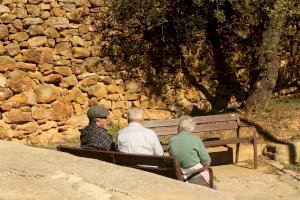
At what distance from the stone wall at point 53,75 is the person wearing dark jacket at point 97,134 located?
3971 millimetres

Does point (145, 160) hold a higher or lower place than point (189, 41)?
lower

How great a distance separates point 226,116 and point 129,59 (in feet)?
8.97

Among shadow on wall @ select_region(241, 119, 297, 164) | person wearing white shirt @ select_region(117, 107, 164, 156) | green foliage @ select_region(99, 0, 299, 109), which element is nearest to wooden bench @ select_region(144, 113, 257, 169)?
shadow on wall @ select_region(241, 119, 297, 164)

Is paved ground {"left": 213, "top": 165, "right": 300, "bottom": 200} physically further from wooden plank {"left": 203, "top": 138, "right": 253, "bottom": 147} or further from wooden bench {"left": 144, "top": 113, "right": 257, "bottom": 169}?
wooden plank {"left": 203, "top": 138, "right": 253, "bottom": 147}

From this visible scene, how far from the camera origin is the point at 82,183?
4016mm

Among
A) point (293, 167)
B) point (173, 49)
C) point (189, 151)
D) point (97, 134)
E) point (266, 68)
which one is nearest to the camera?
point (189, 151)

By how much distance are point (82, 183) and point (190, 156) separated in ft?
6.20

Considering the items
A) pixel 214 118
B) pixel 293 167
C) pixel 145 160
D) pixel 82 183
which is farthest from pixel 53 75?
pixel 82 183

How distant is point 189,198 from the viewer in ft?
12.3

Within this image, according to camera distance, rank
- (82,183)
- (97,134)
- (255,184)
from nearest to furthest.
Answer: (82,183)
(97,134)
(255,184)

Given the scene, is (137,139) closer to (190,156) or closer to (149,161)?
(149,161)

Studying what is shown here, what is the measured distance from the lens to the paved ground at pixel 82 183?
3.76 metres

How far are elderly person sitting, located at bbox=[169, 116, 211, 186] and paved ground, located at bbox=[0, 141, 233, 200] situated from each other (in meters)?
1.25

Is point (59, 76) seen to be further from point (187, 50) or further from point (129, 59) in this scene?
point (187, 50)
